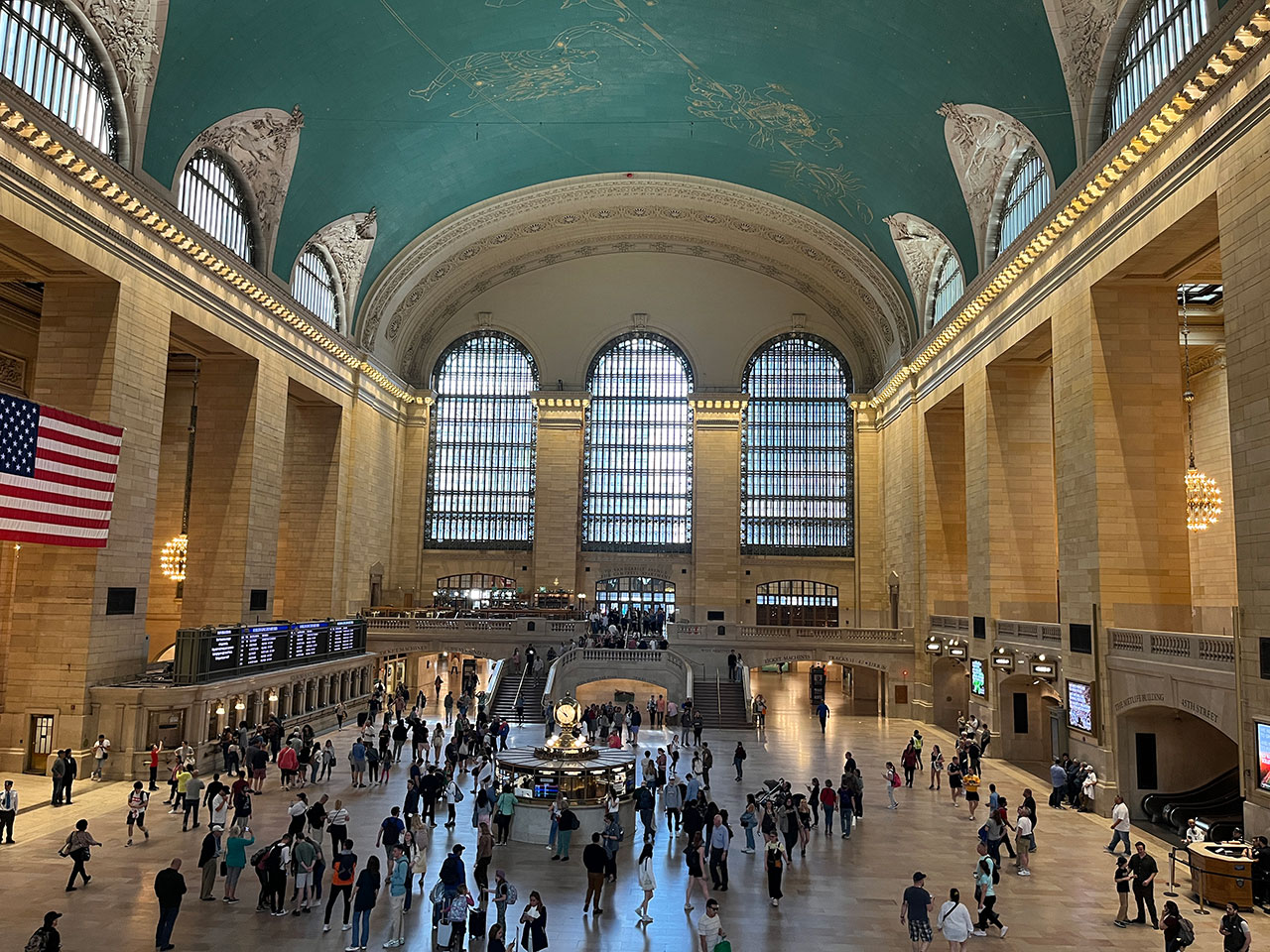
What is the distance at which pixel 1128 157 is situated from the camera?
1728 centimetres

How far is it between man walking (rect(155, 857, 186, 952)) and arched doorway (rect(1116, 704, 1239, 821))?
52.4ft

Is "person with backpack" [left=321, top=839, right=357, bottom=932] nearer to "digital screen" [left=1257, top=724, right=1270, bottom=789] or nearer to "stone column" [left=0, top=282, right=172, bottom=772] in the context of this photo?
"stone column" [left=0, top=282, right=172, bottom=772]

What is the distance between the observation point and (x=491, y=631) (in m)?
33.4

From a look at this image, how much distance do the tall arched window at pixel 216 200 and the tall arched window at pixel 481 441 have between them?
53.8 ft

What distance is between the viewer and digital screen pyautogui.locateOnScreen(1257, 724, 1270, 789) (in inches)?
499

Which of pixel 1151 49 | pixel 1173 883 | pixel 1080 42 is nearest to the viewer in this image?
pixel 1173 883

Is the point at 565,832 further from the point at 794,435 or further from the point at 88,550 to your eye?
the point at 794,435

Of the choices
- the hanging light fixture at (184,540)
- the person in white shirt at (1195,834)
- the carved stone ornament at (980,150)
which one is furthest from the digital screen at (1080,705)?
the hanging light fixture at (184,540)

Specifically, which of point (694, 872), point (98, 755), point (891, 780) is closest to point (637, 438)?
point (891, 780)

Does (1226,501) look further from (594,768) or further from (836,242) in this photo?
(594,768)

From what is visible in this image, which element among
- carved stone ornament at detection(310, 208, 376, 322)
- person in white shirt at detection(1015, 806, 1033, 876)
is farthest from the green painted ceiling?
person in white shirt at detection(1015, 806, 1033, 876)

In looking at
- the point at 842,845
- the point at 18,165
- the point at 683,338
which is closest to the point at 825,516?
the point at 683,338

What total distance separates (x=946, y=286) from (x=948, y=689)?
1315cm

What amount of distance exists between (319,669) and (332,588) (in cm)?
603
